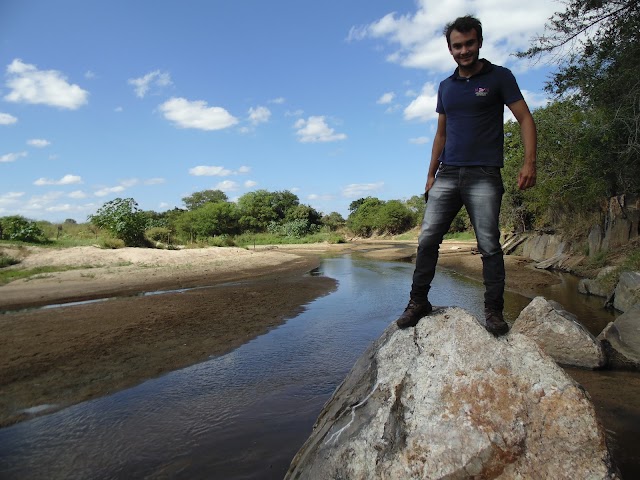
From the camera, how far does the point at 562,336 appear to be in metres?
7.23

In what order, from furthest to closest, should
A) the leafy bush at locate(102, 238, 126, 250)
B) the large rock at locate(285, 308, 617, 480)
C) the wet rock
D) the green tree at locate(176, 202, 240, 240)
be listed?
the green tree at locate(176, 202, 240, 240), the leafy bush at locate(102, 238, 126, 250), the wet rock, the large rock at locate(285, 308, 617, 480)

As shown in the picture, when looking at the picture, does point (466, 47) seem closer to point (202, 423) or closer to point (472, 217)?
point (472, 217)

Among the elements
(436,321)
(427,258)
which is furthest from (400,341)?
(427,258)

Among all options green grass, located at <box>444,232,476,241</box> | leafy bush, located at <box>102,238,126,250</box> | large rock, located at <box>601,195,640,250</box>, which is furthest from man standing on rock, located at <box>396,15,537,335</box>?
green grass, located at <box>444,232,476,241</box>

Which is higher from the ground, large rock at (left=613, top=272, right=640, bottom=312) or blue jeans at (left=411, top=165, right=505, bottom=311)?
blue jeans at (left=411, top=165, right=505, bottom=311)

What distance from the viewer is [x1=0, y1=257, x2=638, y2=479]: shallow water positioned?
4.53 m

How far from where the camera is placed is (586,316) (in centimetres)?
1100

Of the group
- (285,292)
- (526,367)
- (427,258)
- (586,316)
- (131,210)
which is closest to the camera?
(526,367)

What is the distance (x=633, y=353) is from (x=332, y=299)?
9.04 metres

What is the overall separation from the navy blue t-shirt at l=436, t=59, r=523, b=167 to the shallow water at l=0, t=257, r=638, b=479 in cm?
353

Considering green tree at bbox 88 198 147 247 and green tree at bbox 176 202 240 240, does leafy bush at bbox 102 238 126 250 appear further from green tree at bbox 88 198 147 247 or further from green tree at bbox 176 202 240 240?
green tree at bbox 176 202 240 240

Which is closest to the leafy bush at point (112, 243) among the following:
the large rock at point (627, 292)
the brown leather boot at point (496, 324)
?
the large rock at point (627, 292)

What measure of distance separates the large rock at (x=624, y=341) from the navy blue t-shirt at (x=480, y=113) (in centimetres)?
545

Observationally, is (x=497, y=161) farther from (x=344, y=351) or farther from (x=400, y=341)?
(x=344, y=351)
